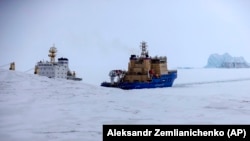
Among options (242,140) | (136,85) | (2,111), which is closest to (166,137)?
(242,140)

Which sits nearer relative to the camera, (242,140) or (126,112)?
(242,140)

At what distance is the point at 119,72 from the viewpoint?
47.1 meters

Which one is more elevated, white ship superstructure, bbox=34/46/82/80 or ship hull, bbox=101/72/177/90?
white ship superstructure, bbox=34/46/82/80

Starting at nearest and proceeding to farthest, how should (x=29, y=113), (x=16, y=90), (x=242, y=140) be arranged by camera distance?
(x=242, y=140) → (x=29, y=113) → (x=16, y=90)

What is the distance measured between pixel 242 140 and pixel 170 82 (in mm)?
44554

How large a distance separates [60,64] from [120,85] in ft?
34.0

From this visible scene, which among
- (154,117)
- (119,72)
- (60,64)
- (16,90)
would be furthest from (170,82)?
(154,117)

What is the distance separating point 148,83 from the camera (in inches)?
1767

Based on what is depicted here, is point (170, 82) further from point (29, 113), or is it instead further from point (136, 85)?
point (29, 113)

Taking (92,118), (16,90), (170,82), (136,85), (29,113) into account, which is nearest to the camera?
(92,118)

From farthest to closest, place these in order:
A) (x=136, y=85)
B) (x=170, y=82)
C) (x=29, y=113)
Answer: (x=170, y=82) → (x=136, y=85) → (x=29, y=113)

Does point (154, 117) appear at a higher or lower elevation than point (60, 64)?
lower

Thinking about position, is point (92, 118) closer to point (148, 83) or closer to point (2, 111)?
point (2, 111)

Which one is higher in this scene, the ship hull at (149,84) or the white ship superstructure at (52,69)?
the white ship superstructure at (52,69)
